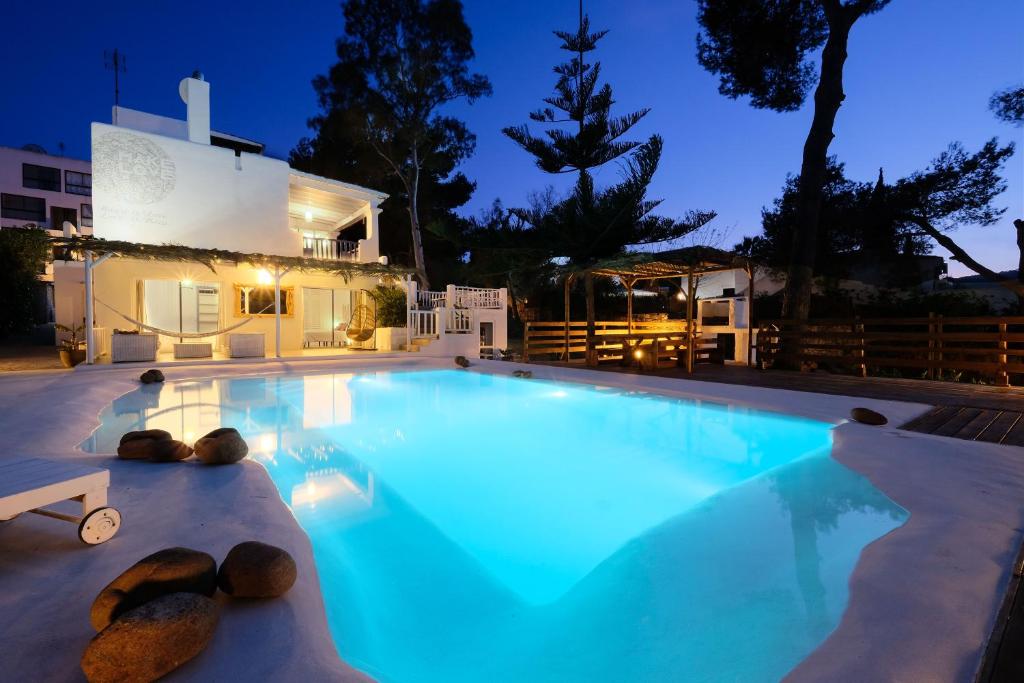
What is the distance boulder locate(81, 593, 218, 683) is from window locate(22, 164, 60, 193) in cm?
3125

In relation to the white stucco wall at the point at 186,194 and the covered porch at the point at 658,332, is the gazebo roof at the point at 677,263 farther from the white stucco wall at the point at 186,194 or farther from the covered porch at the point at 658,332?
the white stucco wall at the point at 186,194

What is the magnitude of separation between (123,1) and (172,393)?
5359 centimetres

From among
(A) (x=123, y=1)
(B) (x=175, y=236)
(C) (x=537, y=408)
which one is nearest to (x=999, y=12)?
(C) (x=537, y=408)

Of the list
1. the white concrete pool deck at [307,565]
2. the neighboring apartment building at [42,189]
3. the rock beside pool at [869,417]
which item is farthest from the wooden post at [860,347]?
the neighboring apartment building at [42,189]

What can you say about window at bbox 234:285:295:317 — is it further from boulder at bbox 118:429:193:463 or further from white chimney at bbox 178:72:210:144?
boulder at bbox 118:429:193:463

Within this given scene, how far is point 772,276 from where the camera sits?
15422mm

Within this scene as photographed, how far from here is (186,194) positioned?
467 inches

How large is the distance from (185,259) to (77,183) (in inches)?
826

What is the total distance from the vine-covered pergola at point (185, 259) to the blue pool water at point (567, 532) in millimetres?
4295

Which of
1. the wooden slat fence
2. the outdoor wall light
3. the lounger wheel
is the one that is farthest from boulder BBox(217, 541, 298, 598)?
the outdoor wall light

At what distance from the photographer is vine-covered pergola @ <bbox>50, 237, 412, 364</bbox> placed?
8.52 metres

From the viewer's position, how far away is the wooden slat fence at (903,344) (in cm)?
688

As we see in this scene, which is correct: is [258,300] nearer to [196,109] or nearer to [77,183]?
[196,109]

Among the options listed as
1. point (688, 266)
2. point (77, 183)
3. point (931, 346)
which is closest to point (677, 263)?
point (688, 266)
